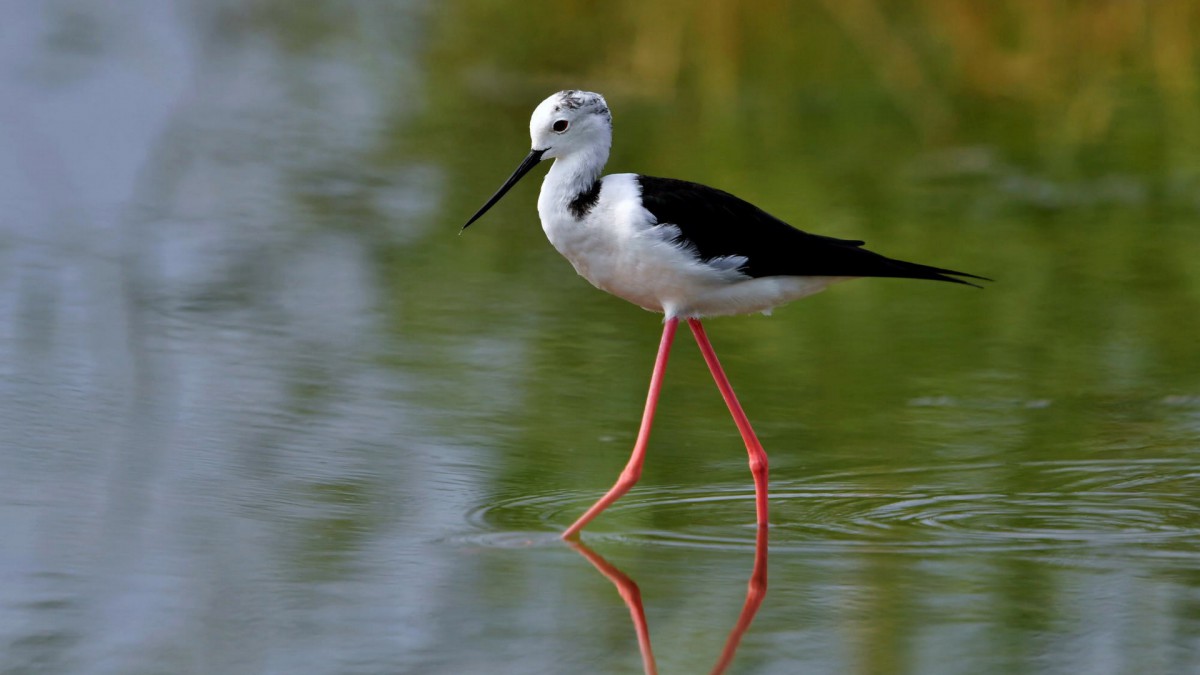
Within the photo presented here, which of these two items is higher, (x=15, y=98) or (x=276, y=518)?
(x=15, y=98)

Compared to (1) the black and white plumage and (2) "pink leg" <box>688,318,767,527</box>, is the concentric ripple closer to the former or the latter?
(2) "pink leg" <box>688,318,767,527</box>

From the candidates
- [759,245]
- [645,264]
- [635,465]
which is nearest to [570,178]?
[645,264]

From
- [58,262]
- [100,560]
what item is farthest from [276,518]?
[58,262]

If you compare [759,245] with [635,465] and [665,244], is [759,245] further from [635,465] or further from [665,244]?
[635,465]

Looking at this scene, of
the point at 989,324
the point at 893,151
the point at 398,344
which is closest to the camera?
the point at 398,344

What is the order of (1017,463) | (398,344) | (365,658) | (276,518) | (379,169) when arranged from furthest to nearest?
(379,169), (398,344), (1017,463), (276,518), (365,658)

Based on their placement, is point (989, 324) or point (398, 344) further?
point (989, 324)

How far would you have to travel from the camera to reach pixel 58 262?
26.1 feet

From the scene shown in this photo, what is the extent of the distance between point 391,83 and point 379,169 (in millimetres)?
2246

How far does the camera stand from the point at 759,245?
5.22 metres

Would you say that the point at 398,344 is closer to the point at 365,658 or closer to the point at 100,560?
the point at 100,560

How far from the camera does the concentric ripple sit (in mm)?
4895

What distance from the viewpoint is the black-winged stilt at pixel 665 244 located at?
510 cm

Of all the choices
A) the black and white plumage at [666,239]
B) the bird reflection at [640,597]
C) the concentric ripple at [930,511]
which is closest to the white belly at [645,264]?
the black and white plumage at [666,239]
